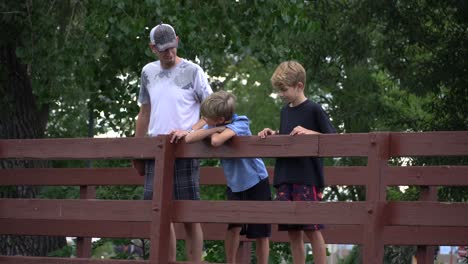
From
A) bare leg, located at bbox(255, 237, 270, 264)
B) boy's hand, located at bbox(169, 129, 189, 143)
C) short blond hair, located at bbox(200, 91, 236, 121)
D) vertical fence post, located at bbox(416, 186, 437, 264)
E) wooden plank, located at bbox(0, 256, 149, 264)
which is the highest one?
short blond hair, located at bbox(200, 91, 236, 121)

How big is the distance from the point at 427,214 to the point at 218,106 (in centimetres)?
149

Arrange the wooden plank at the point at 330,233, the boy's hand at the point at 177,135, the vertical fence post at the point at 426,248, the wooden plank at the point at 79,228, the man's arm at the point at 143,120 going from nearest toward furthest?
the boy's hand at the point at 177,135 < the man's arm at the point at 143,120 < the vertical fence post at the point at 426,248 < the wooden plank at the point at 330,233 < the wooden plank at the point at 79,228

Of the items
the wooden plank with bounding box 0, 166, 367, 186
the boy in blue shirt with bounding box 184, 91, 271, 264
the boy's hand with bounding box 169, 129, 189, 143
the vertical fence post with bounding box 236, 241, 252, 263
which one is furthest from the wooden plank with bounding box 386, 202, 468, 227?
the wooden plank with bounding box 0, 166, 367, 186

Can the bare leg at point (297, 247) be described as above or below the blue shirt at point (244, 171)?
below

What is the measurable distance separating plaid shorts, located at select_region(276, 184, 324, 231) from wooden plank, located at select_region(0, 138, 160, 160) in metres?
0.92

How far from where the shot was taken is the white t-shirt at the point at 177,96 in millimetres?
8195

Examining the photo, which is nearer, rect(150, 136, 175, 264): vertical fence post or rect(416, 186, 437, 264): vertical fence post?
rect(150, 136, 175, 264): vertical fence post

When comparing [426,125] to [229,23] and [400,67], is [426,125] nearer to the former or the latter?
[400,67]

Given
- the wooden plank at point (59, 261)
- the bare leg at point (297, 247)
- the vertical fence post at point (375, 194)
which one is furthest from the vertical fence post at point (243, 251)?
the vertical fence post at point (375, 194)

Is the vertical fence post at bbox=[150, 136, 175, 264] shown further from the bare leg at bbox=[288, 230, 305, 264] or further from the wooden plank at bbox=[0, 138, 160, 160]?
the bare leg at bbox=[288, 230, 305, 264]

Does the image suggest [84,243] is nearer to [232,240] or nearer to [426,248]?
[232,240]

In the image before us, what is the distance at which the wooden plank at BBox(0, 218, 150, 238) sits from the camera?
386 inches

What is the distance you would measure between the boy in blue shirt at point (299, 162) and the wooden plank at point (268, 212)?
17cm

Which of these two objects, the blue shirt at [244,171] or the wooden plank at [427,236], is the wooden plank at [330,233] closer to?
the wooden plank at [427,236]
